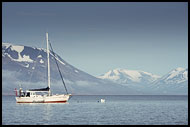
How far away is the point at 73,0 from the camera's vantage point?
101 feet

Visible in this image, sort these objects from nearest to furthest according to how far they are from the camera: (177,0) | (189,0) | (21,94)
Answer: (189,0)
(177,0)
(21,94)

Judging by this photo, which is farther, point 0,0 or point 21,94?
point 21,94

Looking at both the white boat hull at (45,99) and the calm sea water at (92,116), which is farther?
the white boat hull at (45,99)

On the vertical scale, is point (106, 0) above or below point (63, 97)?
above

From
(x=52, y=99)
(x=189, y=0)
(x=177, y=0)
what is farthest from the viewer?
(x=52, y=99)

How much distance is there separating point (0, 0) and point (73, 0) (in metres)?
4.70

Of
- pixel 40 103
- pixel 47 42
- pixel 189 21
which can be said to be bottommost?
pixel 40 103

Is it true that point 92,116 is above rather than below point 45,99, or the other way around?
below

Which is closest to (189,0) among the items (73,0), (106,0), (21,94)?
(106,0)

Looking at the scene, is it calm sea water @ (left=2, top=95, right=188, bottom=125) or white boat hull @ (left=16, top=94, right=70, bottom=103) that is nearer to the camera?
calm sea water @ (left=2, top=95, right=188, bottom=125)

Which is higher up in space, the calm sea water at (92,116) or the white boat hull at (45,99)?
the white boat hull at (45,99)

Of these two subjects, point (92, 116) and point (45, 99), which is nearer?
point (92, 116)

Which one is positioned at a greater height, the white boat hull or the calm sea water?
the white boat hull

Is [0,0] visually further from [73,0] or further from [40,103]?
[40,103]
